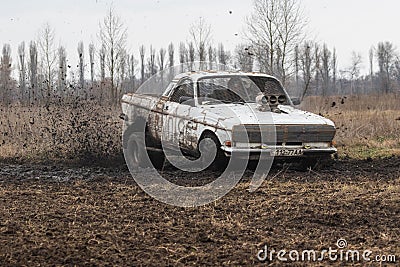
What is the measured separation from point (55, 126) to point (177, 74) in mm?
3816

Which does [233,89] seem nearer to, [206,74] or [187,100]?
[206,74]

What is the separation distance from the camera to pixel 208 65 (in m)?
11.7

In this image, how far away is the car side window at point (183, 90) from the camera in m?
10.3

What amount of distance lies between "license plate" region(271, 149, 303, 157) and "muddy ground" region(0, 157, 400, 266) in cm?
36

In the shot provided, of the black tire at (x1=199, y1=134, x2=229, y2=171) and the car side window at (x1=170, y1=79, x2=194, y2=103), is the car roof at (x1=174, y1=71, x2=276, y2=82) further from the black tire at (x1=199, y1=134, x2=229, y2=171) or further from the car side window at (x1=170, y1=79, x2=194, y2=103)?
the black tire at (x1=199, y1=134, x2=229, y2=171)

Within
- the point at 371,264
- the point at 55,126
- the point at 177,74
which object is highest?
the point at 177,74

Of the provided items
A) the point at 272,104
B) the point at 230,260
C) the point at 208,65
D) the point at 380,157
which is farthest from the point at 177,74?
the point at 230,260

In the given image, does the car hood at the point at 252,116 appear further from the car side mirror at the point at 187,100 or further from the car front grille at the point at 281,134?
the car side mirror at the point at 187,100

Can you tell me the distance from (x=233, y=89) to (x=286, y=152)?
1.80 metres

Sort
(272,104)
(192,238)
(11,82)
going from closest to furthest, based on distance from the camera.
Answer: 1. (192,238)
2. (272,104)
3. (11,82)

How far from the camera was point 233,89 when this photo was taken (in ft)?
34.0

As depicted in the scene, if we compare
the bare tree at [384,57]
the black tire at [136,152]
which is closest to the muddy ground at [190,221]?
the black tire at [136,152]

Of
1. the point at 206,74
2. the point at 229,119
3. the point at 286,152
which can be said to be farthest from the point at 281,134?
the point at 206,74

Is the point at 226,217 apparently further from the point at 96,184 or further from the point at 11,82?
the point at 11,82
